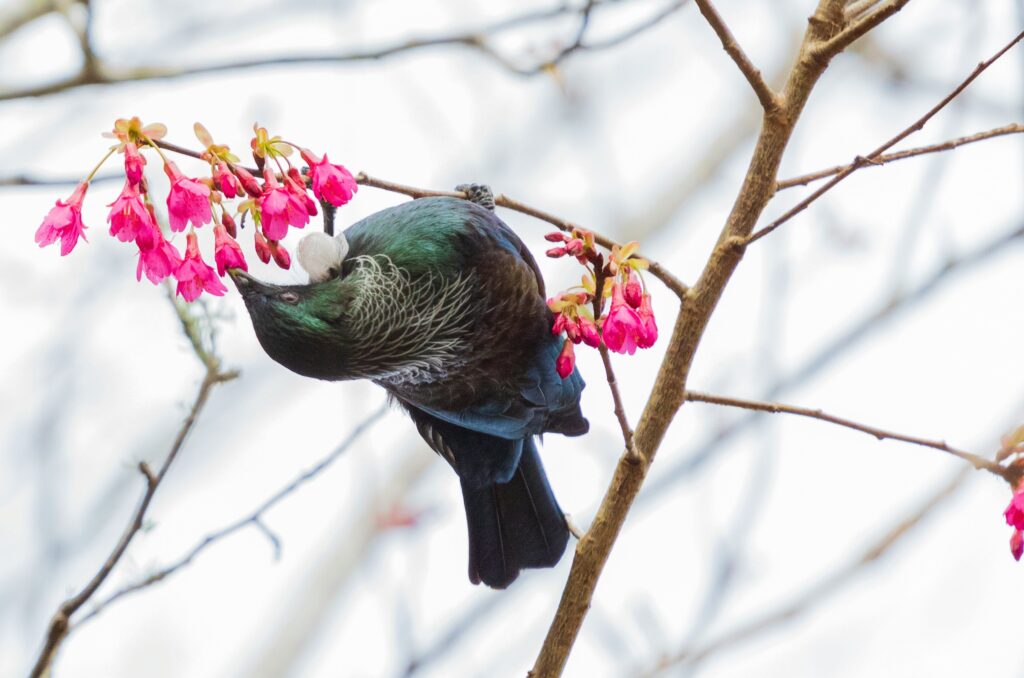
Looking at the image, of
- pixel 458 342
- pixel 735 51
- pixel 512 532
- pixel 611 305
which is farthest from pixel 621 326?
pixel 512 532

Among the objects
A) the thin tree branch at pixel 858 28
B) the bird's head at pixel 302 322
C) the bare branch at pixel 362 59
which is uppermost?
the bare branch at pixel 362 59

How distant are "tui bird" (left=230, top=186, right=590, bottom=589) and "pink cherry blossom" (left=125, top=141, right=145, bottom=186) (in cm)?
59

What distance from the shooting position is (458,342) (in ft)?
9.95

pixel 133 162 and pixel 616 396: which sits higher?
pixel 133 162

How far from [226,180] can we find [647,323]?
858 millimetres

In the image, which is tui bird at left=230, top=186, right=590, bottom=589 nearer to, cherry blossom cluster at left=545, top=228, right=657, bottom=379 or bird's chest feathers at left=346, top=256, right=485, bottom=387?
bird's chest feathers at left=346, top=256, right=485, bottom=387

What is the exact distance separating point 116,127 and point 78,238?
0.26 meters

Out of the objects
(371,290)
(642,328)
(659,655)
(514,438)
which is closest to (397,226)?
(371,290)

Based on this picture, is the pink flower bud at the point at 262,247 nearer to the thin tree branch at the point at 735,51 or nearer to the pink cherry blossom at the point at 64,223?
the pink cherry blossom at the point at 64,223

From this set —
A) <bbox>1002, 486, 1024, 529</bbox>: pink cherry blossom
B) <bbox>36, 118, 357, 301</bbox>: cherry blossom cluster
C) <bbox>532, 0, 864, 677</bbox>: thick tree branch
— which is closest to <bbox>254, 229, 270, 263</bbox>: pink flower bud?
<bbox>36, 118, 357, 301</bbox>: cherry blossom cluster

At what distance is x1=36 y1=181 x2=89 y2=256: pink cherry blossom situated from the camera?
6.42 feet

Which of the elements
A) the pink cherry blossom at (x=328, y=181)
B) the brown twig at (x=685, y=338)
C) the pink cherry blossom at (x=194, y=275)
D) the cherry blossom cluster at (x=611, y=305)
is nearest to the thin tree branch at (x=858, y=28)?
the brown twig at (x=685, y=338)

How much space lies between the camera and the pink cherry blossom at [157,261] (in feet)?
6.48

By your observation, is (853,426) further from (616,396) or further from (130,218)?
(130,218)
